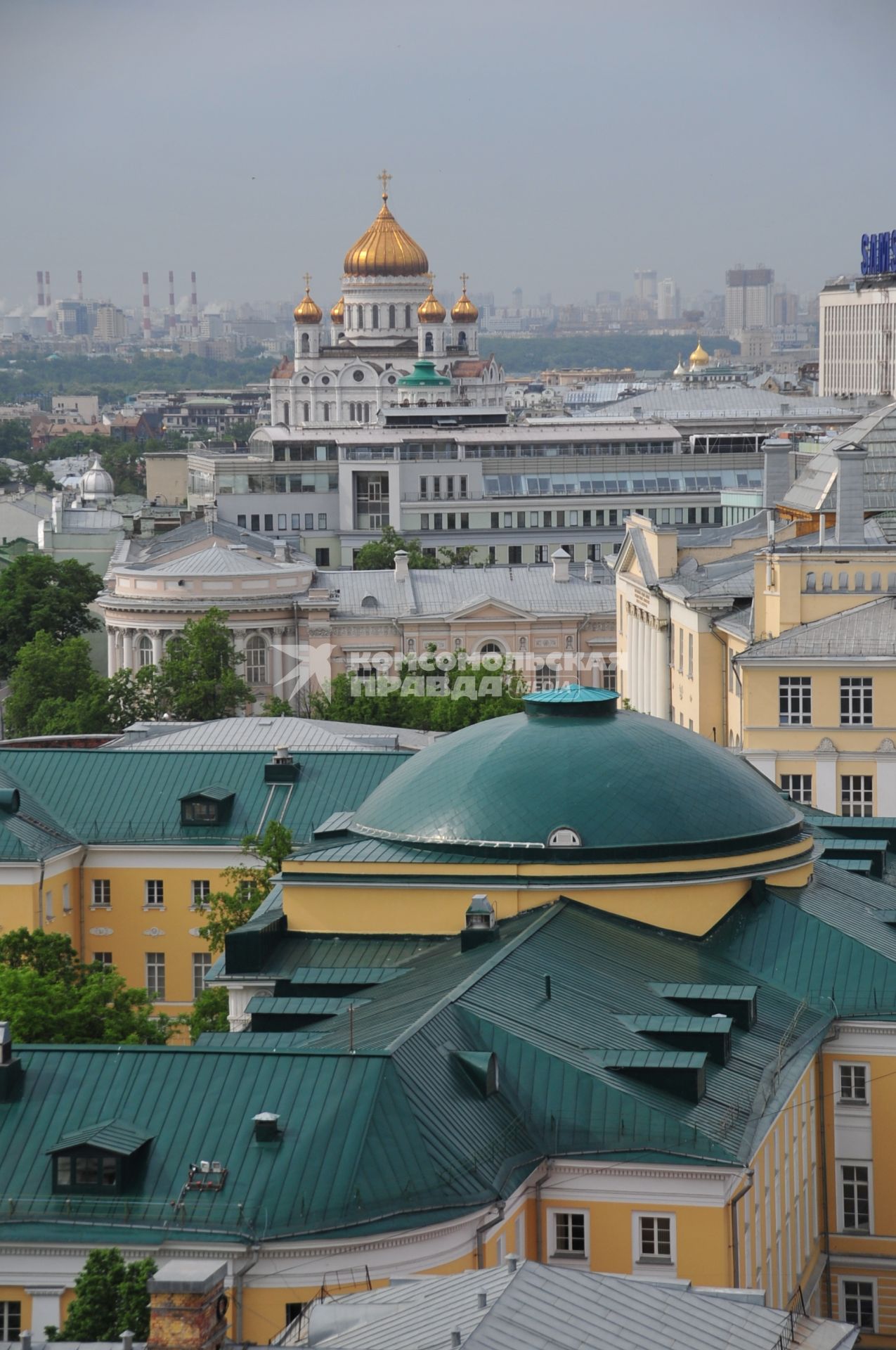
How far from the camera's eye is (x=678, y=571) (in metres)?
82.9

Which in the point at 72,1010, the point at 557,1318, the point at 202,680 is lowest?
the point at 202,680

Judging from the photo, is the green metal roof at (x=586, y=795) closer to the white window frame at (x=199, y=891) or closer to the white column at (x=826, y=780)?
the white window frame at (x=199, y=891)

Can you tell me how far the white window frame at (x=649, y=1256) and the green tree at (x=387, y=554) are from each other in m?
91.2

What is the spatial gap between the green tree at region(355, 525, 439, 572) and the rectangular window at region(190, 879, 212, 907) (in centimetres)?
6643

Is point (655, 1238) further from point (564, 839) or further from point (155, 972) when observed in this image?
point (155, 972)

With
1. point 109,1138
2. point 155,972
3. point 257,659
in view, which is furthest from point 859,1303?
point 257,659

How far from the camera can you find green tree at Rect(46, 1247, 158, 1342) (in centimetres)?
3066

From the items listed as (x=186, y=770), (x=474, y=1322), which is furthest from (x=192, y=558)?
(x=474, y=1322)

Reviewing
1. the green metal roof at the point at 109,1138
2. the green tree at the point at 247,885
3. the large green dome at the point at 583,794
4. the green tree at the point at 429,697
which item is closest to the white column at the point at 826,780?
the green tree at the point at 247,885

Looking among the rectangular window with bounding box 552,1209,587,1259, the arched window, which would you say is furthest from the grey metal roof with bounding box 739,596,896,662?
the arched window

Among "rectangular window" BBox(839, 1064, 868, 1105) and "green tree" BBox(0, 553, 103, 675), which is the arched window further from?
"rectangular window" BBox(839, 1064, 868, 1105)

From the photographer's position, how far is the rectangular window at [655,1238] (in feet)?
120

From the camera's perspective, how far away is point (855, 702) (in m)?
65.4

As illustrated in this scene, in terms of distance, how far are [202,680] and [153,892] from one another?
120 ft
